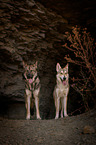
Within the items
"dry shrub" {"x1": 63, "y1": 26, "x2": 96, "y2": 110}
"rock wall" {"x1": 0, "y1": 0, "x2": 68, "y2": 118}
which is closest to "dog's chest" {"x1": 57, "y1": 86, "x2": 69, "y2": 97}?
"dry shrub" {"x1": 63, "y1": 26, "x2": 96, "y2": 110}

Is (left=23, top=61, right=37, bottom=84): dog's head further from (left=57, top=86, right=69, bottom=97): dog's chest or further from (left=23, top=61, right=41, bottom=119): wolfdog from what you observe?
(left=57, top=86, right=69, bottom=97): dog's chest

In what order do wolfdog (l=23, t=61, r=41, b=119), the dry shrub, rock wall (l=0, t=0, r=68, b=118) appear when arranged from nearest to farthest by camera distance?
the dry shrub, wolfdog (l=23, t=61, r=41, b=119), rock wall (l=0, t=0, r=68, b=118)

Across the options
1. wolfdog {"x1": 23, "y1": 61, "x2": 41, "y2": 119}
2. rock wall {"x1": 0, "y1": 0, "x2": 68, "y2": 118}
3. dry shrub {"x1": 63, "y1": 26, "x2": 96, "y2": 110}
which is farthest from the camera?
rock wall {"x1": 0, "y1": 0, "x2": 68, "y2": 118}

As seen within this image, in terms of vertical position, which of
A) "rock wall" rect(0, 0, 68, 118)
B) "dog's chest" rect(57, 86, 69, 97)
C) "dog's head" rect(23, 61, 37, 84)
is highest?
"rock wall" rect(0, 0, 68, 118)

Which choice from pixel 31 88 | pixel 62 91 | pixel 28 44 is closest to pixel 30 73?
pixel 31 88

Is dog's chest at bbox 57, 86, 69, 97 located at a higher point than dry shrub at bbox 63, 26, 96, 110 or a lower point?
lower

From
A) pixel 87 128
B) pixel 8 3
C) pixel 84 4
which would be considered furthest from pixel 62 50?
pixel 87 128

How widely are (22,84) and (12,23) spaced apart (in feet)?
9.65

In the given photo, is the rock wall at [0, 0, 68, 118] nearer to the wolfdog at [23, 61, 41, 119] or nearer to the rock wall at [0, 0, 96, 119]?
the rock wall at [0, 0, 96, 119]

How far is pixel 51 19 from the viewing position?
623cm

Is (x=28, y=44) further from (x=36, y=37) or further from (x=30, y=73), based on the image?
(x=30, y=73)

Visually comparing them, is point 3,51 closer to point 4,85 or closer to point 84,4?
point 4,85

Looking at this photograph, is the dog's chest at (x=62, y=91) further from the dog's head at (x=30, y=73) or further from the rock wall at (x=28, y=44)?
the rock wall at (x=28, y=44)

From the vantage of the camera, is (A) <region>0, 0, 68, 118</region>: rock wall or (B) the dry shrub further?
(A) <region>0, 0, 68, 118</region>: rock wall
